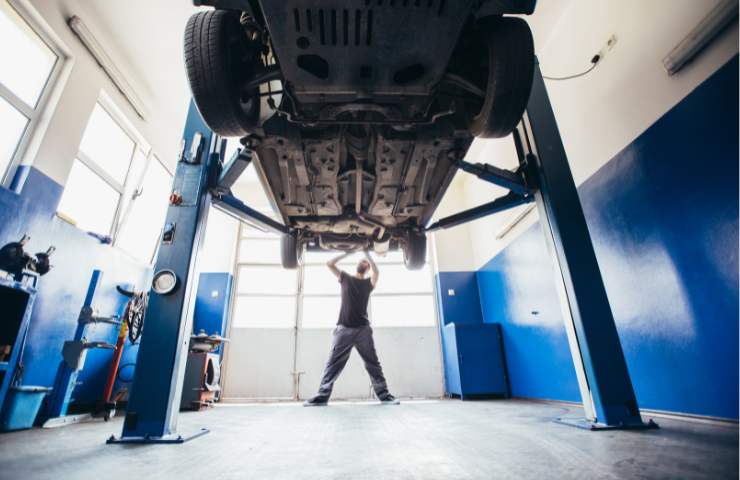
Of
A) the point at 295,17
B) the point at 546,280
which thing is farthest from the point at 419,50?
the point at 546,280

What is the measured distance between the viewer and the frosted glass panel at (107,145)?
336cm

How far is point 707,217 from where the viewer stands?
151 cm

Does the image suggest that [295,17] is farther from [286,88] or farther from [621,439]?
[621,439]

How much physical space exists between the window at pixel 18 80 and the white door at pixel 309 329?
2.99 meters

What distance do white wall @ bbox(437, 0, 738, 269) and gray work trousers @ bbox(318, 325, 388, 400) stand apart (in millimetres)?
2111

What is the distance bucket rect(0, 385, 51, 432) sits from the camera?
6.41 ft

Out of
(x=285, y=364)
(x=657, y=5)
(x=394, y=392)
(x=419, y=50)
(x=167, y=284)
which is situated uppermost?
(x=657, y=5)

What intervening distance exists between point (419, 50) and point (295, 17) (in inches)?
16.7

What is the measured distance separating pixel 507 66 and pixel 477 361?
11.2 feet

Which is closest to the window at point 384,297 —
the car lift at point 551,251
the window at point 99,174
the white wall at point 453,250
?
the white wall at point 453,250

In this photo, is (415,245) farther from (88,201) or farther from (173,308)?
(88,201)

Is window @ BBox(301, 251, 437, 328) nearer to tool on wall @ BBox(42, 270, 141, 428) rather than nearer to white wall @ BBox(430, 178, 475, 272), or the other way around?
white wall @ BBox(430, 178, 475, 272)

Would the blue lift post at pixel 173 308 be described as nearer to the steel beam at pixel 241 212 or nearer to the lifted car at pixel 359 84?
the steel beam at pixel 241 212

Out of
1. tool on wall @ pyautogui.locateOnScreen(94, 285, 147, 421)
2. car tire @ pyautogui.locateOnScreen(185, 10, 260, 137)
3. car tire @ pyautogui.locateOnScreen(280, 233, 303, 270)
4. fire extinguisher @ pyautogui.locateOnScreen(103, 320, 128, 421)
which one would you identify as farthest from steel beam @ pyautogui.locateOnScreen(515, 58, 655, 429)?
tool on wall @ pyautogui.locateOnScreen(94, 285, 147, 421)
